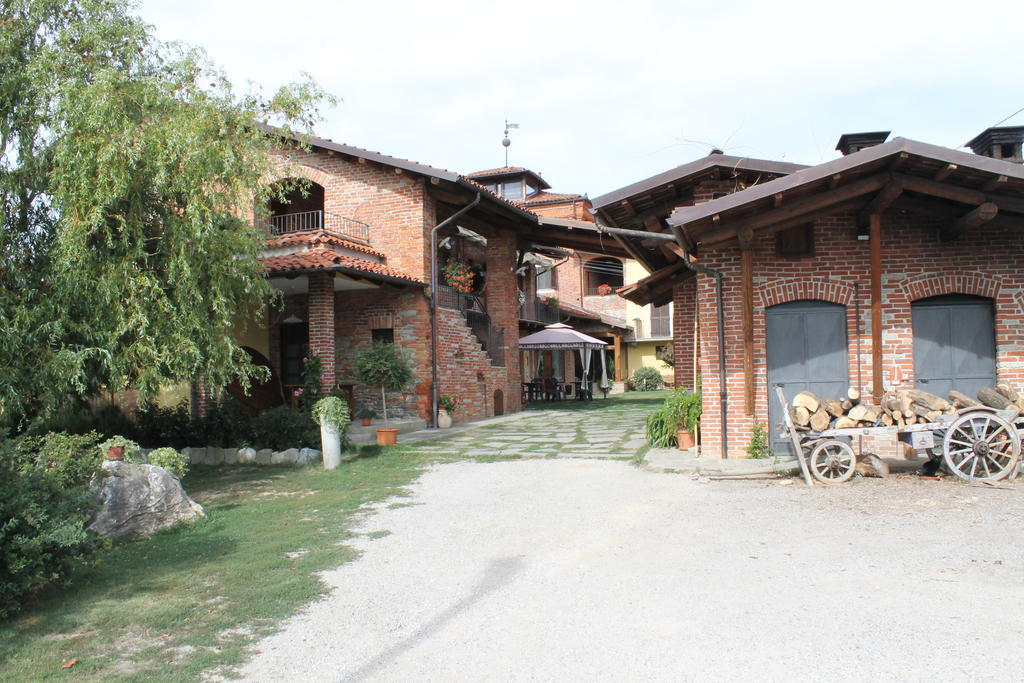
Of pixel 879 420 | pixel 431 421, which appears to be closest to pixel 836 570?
pixel 879 420

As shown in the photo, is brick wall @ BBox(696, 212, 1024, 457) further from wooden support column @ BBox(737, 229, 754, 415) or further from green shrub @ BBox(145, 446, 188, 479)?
green shrub @ BBox(145, 446, 188, 479)

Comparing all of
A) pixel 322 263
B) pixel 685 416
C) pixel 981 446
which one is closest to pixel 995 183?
pixel 981 446

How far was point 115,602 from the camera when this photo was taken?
4.57 m

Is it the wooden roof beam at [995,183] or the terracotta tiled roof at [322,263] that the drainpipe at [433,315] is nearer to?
the terracotta tiled roof at [322,263]

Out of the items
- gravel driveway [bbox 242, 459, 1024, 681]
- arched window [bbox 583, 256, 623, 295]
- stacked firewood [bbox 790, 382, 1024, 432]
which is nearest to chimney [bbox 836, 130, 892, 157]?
stacked firewood [bbox 790, 382, 1024, 432]

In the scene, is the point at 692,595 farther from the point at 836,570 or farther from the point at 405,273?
the point at 405,273

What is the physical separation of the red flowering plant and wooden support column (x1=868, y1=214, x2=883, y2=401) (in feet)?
31.9

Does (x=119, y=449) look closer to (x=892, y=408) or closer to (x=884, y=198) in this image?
(x=892, y=408)

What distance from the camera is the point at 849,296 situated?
30.1 ft

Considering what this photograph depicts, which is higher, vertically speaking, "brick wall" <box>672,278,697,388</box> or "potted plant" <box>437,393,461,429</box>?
"brick wall" <box>672,278,697,388</box>

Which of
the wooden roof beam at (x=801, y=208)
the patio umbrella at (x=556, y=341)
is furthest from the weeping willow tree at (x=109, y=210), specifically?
the patio umbrella at (x=556, y=341)

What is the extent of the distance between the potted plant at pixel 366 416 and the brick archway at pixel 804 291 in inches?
317

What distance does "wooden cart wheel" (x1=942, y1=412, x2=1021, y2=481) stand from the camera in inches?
288

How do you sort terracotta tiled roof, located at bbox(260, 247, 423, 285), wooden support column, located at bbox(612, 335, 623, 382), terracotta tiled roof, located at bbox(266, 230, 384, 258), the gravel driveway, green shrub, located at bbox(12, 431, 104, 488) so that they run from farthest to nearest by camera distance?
1. wooden support column, located at bbox(612, 335, 623, 382)
2. terracotta tiled roof, located at bbox(266, 230, 384, 258)
3. terracotta tiled roof, located at bbox(260, 247, 423, 285)
4. green shrub, located at bbox(12, 431, 104, 488)
5. the gravel driveway
